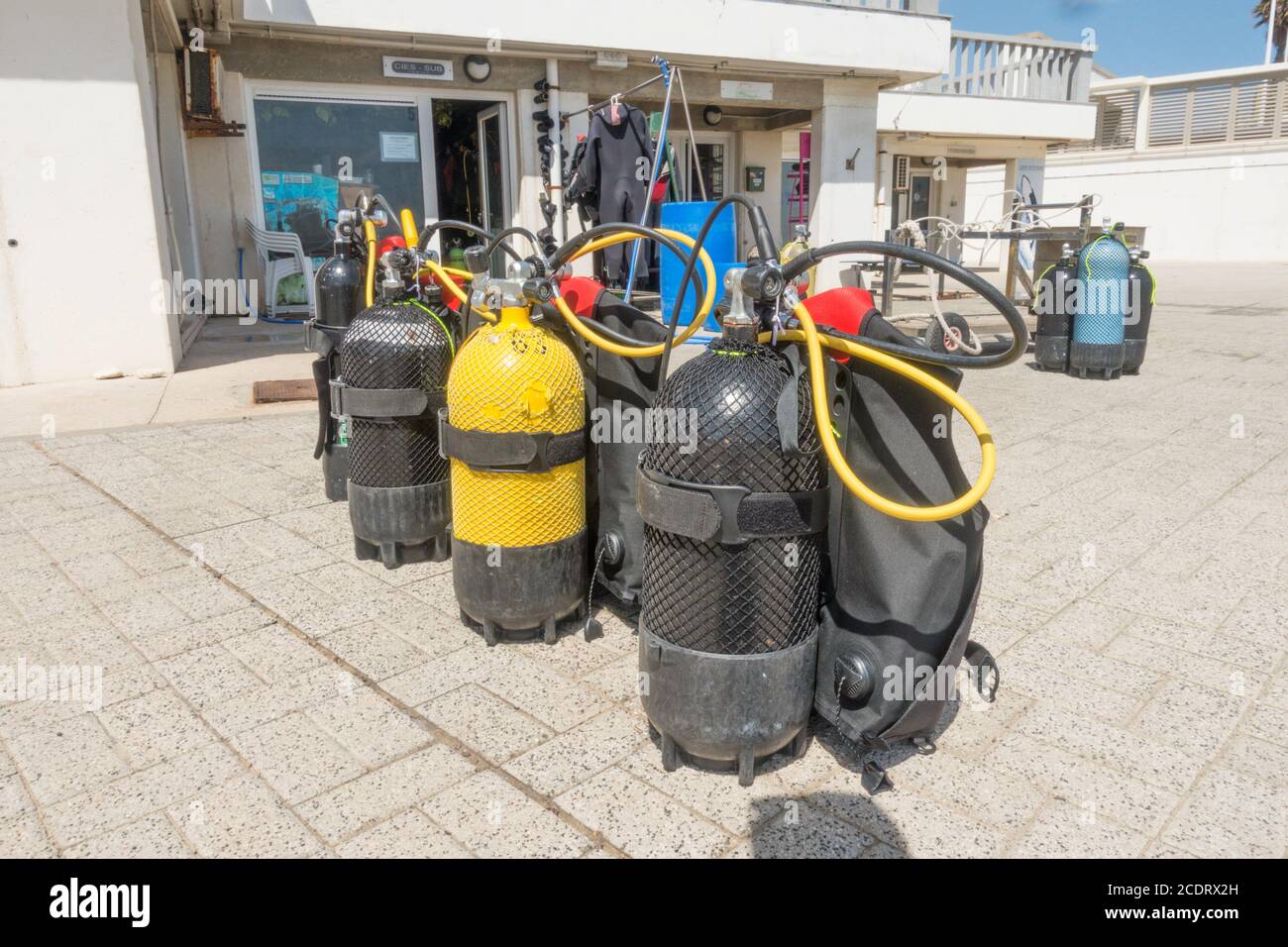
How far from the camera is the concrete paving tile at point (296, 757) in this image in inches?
93.7

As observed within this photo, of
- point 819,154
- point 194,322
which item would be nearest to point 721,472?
point 194,322

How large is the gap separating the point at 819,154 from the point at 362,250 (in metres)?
10.4

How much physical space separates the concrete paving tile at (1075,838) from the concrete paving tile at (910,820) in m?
0.07

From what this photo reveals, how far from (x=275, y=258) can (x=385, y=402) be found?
27.3ft

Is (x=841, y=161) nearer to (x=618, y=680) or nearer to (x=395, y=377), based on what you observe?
(x=395, y=377)

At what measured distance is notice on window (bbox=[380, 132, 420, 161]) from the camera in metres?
11.3

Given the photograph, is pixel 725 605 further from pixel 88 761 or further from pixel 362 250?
pixel 362 250

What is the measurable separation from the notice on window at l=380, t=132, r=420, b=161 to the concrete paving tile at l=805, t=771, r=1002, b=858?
35.1ft

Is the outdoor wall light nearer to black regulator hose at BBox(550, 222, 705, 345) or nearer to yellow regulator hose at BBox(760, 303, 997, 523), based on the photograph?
black regulator hose at BBox(550, 222, 705, 345)

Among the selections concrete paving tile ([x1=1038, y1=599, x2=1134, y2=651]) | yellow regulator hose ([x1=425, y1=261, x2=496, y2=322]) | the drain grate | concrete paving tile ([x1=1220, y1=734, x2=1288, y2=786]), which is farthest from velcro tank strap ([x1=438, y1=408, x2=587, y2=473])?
the drain grate

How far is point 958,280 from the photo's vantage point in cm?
206

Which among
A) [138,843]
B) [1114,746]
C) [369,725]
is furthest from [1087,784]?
[138,843]

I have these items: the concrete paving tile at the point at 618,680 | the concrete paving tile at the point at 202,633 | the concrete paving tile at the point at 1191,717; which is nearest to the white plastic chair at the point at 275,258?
the concrete paving tile at the point at 202,633

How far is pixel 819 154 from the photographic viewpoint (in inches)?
535
